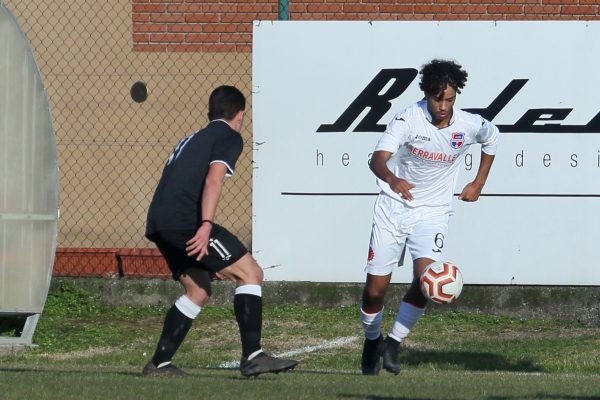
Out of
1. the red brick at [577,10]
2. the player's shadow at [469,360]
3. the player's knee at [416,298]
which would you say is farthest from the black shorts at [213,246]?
the red brick at [577,10]

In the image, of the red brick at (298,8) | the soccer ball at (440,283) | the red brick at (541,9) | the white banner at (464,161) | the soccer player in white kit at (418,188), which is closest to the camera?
the soccer ball at (440,283)

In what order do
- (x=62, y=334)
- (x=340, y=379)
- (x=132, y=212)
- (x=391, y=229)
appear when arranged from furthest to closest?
(x=132, y=212) < (x=62, y=334) < (x=391, y=229) < (x=340, y=379)

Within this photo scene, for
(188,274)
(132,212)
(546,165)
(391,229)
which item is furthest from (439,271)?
(132,212)

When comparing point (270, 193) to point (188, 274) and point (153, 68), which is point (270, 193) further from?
point (188, 274)

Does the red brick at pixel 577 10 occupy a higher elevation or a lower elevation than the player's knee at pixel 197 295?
higher

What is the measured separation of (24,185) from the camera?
1122 cm

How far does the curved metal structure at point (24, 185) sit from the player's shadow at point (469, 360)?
3236 millimetres

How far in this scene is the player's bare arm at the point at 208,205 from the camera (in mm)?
7508

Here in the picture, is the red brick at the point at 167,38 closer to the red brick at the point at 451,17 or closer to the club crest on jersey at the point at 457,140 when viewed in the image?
the red brick at the point at 451,17

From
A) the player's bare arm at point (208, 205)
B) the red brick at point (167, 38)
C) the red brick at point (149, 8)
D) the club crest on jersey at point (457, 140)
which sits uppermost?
the red brick at point (149, 8)

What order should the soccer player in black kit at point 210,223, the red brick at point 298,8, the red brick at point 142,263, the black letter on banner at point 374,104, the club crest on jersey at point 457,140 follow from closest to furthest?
the soccer player in black kit at point 210,223
the club crest on jersey at point 457,140
the black letter on banner at point 374,104
the red brick at point 142,263
the red brick at point 298,8

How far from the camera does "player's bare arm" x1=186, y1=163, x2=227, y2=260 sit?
24.6 ft

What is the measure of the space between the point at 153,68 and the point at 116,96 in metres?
0.51

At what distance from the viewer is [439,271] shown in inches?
333
